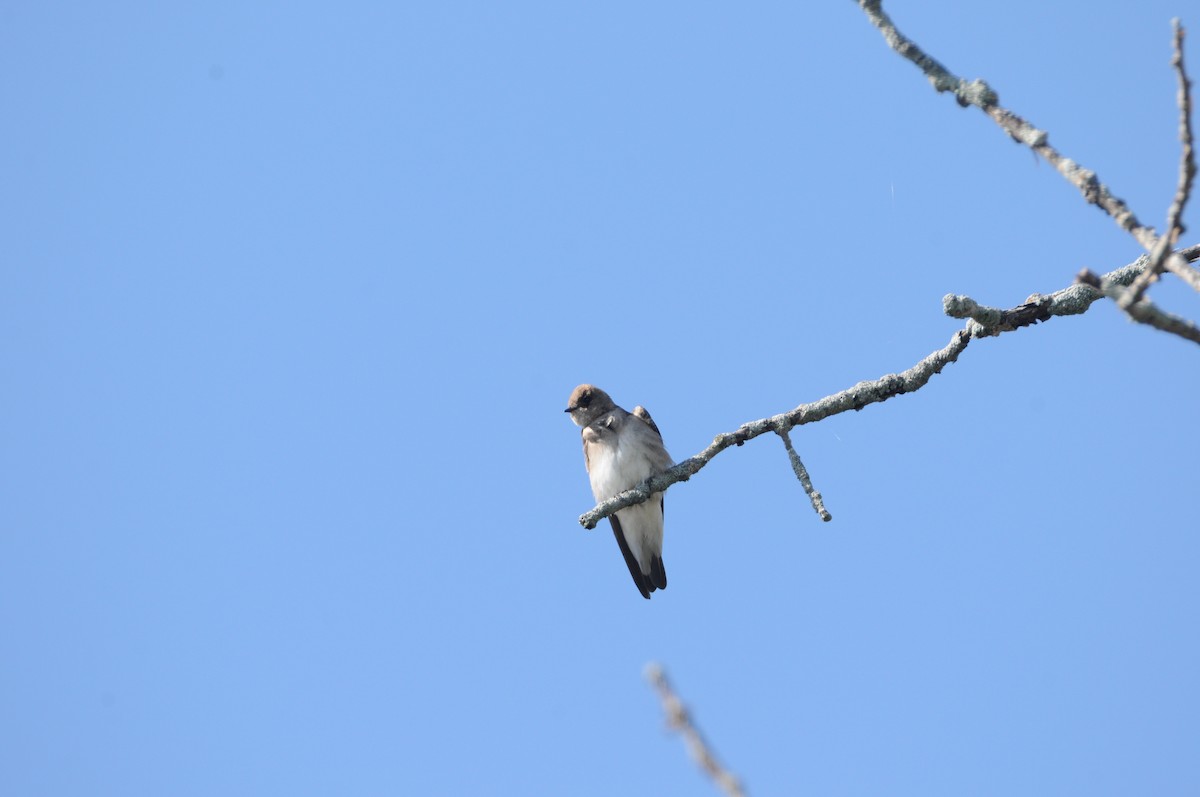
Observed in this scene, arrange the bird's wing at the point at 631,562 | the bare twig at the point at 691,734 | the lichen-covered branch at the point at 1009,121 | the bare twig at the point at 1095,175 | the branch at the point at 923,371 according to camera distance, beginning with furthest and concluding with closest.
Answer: the bird's wing at the point at 631,562 → the branch at the point at 923,371 → the lichen-covered branch at the point at 1009,121 → the bare twig at the point at 1095,175 → the bare twig at the point at 691,734

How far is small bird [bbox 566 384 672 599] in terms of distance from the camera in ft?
30.8

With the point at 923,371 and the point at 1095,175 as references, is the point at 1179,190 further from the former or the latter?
the point at 923,371

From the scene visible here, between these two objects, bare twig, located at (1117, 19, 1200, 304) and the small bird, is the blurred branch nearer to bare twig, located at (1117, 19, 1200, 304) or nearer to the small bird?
bare twig, located at (1117, 19, 1200, 304)

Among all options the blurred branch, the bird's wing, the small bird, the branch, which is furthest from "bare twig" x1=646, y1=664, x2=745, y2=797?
the bird's wing

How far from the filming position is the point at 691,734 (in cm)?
169

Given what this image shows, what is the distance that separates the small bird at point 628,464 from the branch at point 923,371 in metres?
3.01

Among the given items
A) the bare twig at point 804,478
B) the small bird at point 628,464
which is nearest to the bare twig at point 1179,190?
the bare twig at point 804,478

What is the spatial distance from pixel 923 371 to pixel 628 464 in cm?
414

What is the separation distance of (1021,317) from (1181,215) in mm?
2793

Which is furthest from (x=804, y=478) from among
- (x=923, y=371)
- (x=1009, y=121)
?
(x=1009, y=121)

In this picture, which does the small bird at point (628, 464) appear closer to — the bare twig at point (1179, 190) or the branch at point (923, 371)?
the branch at point (923, 371)

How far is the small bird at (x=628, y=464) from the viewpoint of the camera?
9383 mm


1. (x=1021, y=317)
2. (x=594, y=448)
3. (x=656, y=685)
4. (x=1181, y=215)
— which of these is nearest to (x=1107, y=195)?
(x=1181, y=215)

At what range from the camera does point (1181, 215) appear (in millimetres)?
2432
